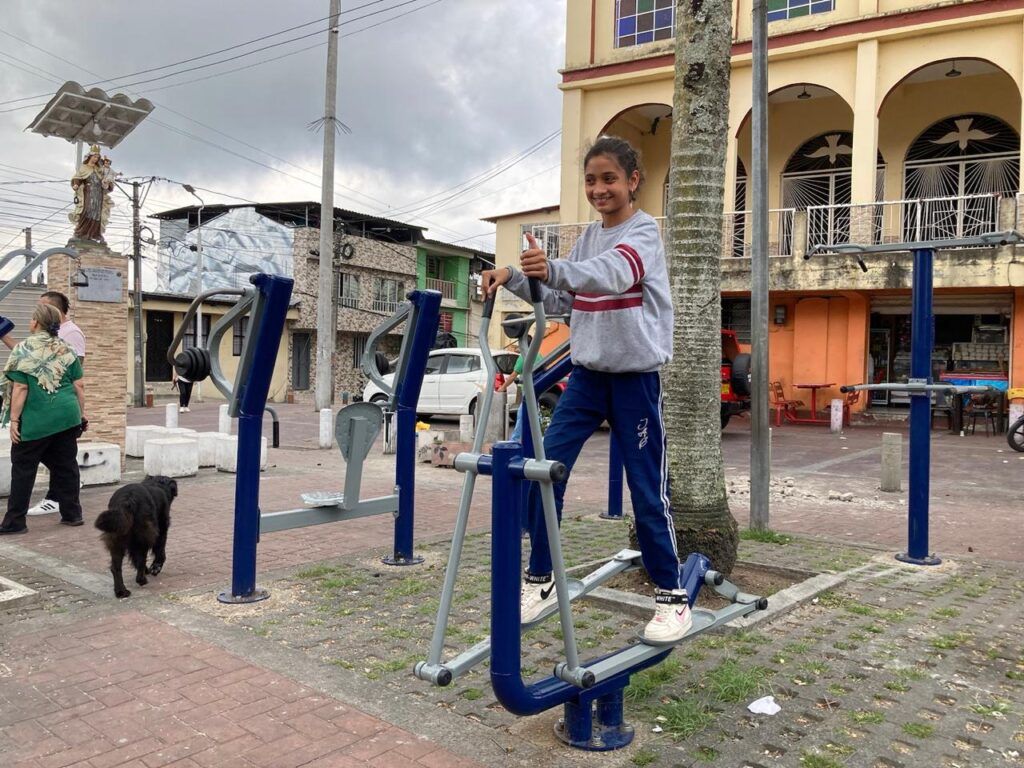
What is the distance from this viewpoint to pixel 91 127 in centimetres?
961

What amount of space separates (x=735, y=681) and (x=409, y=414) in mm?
2664

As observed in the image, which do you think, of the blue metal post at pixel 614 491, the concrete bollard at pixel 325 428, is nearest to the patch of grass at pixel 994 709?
the blue metal post at pixel 614 491

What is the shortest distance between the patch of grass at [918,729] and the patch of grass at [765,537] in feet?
10.6

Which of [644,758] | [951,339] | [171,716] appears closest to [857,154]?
[951,339]

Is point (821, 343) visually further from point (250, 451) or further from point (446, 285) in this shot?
point (446, 285)

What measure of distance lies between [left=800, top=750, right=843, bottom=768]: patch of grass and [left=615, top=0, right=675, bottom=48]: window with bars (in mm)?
18587

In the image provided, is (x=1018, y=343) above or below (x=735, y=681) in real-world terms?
above

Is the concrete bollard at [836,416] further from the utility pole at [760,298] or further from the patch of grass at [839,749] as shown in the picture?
the patch of grass at [839,749]

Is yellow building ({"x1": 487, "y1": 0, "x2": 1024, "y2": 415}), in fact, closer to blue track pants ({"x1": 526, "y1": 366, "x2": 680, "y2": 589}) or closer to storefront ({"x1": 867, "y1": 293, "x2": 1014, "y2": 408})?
storefront ({"x1": 867, "y1": 293, "x2": 1014, "y2": 408})

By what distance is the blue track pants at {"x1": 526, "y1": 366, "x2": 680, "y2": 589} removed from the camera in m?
2.97

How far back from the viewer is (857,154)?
1697cm

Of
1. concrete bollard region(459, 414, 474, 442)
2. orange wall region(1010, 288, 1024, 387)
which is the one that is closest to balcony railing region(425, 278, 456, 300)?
orange wall region(1010, 288, 1024, 387)

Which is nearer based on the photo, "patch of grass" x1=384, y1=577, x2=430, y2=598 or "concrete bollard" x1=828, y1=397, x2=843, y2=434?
"patch of grass" x1=384, y1=577, x2=430, y2=598

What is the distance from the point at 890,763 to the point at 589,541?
3.53 meters
